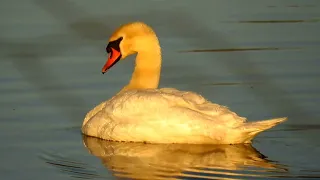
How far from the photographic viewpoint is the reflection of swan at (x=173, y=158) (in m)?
8.73

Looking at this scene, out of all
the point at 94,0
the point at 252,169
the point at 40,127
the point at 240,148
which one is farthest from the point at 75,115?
the point at 94,0

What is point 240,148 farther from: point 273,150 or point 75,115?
point 75,115

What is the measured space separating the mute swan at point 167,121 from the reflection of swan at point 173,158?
0.29 ft

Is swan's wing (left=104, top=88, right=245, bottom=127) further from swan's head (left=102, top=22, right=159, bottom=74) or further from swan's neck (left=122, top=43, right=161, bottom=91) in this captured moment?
swan's head (left=102, top=22, right=159, bottom=74)

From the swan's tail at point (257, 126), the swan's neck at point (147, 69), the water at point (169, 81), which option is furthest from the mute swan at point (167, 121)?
the swan's neck at point (147, 69)

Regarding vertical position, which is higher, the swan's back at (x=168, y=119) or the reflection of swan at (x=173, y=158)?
the swan's back at (x=168, y=119)

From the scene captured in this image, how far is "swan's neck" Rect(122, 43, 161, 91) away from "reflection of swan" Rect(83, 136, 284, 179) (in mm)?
984

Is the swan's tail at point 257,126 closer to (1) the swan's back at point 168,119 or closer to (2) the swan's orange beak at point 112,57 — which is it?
(1) the swan's back at point 168,119

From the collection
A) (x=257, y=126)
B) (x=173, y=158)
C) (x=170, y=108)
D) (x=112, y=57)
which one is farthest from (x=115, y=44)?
(x=257, y=126)

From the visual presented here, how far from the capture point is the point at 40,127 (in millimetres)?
10484

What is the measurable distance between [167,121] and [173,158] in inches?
18.6

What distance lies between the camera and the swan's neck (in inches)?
431

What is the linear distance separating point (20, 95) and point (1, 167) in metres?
2.51

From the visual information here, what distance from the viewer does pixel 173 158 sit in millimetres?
9289
